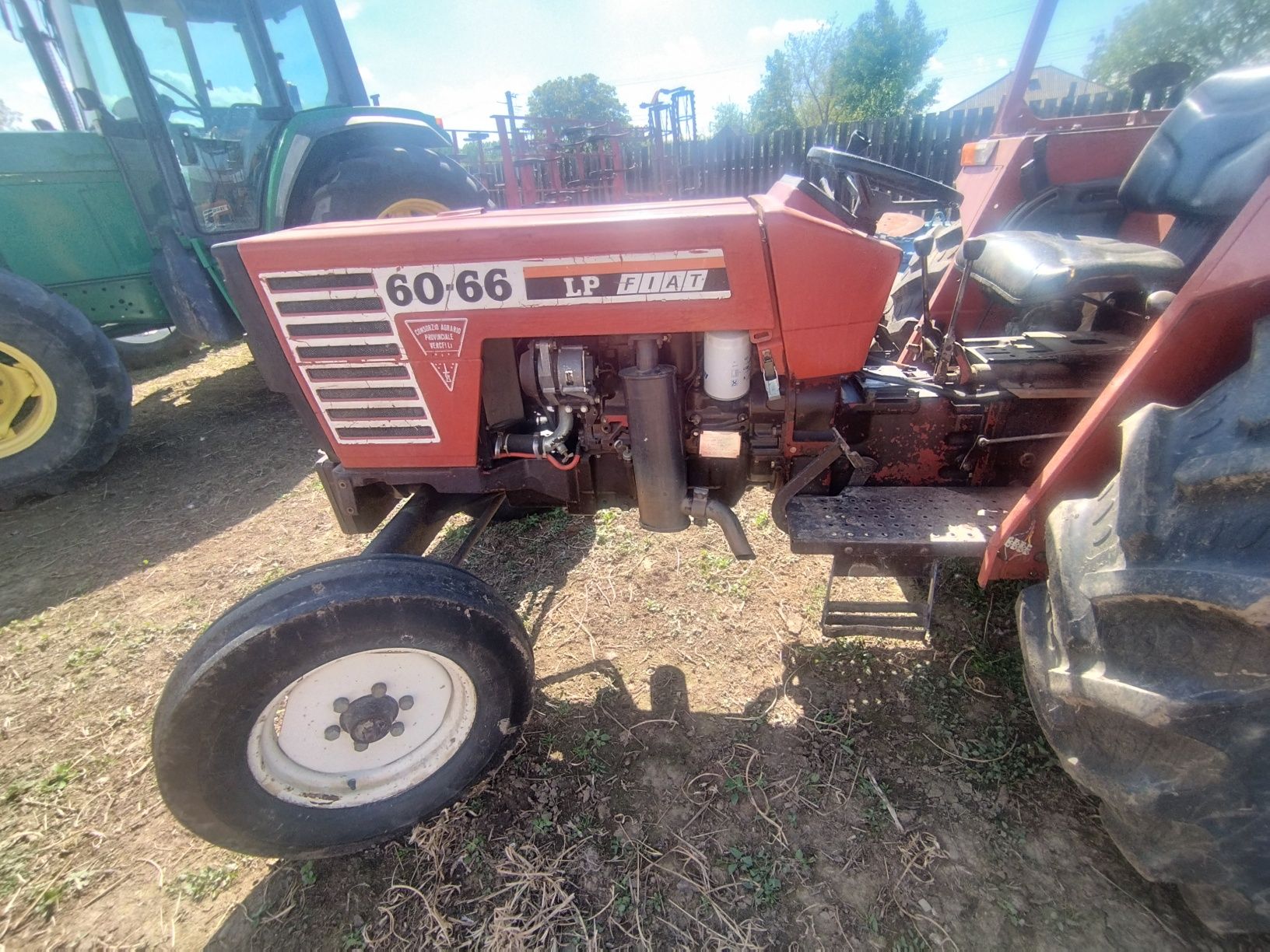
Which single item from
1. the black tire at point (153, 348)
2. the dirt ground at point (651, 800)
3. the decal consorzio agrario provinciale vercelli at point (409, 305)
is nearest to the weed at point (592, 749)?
the dirt ground at point (651, 800)

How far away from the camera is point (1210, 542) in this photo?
37.7 inches

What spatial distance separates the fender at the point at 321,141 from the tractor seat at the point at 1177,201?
400 cm

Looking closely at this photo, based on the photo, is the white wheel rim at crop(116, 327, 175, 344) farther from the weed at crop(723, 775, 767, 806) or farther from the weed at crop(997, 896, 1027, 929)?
the weed at crop(997, 896, 1027, 929)

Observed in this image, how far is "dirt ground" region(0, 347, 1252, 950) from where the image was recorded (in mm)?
1394

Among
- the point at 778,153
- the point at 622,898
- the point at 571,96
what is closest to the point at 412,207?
the point at 622,898

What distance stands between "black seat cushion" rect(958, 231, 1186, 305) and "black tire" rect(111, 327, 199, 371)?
20.4ft

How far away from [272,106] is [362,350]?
12.4ft

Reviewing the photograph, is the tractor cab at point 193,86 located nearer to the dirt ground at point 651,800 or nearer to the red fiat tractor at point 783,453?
the dirt ground at point 651,800

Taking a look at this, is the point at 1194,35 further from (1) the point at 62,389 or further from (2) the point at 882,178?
(1) the point at 62,389

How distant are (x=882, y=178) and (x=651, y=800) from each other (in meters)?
1.83

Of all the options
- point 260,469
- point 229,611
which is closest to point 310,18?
point 260,469

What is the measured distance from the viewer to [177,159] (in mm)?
3830

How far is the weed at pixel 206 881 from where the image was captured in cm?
150

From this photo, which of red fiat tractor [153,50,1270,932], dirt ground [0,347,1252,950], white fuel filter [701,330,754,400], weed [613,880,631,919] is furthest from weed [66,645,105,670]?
white fuel filter [701,330,754,400]
